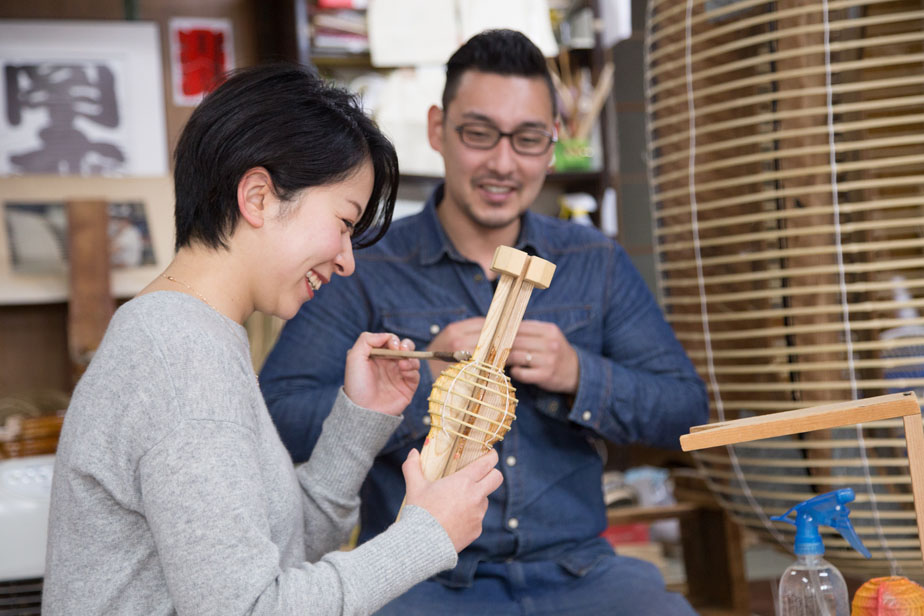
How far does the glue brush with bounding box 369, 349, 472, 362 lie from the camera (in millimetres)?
1138

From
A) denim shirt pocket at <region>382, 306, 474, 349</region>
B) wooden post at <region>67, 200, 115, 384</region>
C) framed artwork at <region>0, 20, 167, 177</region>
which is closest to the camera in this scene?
denim shirt pocket at <region>382, 306, 474, 349</region>

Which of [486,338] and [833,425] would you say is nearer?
[833,425]

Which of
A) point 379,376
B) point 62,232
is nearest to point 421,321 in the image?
point 379,376

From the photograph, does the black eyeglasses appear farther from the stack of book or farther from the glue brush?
the stack of book

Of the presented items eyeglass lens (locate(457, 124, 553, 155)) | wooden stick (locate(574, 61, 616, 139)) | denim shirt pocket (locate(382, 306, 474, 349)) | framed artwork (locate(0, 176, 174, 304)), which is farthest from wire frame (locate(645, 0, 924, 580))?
wooden stick (locate(574, 61, 616, 139))

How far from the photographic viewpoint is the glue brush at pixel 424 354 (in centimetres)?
114

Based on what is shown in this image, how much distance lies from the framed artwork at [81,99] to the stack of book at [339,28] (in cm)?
59

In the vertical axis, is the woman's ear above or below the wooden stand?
above

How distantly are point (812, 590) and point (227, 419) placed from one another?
2.11 feet

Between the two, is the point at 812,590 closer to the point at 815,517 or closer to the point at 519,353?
the point at 815,517

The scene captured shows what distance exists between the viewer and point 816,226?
153cm

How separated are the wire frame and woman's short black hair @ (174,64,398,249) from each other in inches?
29.3

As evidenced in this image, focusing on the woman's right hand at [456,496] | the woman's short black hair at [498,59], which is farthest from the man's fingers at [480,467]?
the woman's short black hair at [498,59]

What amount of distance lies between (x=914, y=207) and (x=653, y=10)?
61 centimetres
